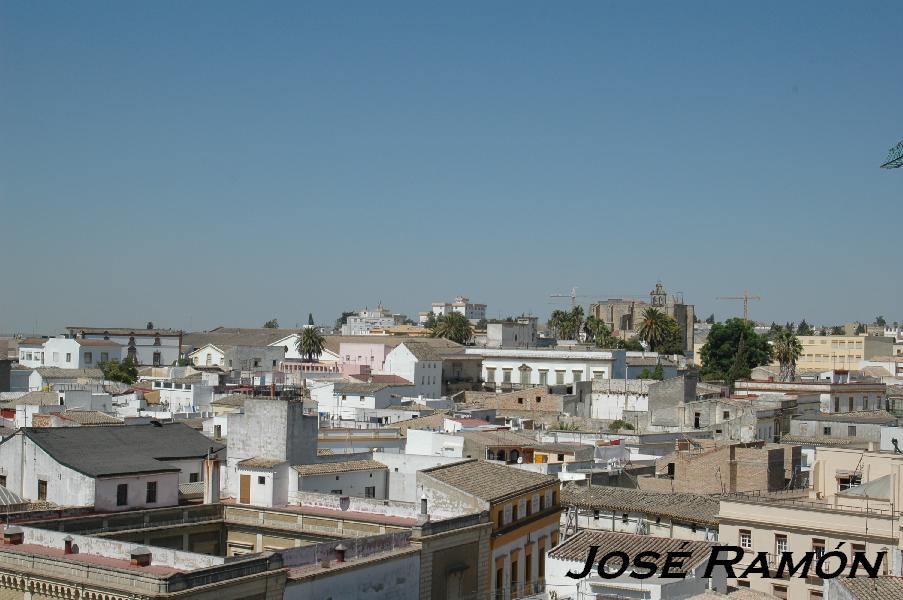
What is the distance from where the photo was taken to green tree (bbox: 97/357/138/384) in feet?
316

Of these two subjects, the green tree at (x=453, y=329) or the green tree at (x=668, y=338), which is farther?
the green tree at (x=453, y=329)

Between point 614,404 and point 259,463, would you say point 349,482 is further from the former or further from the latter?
point 614,404

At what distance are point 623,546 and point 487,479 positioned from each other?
6.97m

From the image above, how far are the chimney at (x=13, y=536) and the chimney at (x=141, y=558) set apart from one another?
3.17 meters

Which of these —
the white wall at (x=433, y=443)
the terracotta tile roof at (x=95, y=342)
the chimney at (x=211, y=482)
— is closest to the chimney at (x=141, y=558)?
the chimney at (x=211, y=482)

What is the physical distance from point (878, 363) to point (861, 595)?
105m

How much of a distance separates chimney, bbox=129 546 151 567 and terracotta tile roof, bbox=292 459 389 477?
932 cm

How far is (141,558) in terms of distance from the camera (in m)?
25.8

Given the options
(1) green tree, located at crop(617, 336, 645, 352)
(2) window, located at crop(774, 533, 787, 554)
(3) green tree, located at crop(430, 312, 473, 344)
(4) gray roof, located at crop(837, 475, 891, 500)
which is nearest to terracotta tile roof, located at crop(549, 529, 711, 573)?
(2) window, located at crop(774, 533, 787, 554)

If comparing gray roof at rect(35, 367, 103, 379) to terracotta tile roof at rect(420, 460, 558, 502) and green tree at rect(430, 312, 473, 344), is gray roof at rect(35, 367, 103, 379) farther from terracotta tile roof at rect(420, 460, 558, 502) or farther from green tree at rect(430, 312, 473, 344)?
terracotta tile roof at rect(420, 460, 558, 502)

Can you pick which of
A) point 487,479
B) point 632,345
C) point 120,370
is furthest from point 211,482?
point 632,345

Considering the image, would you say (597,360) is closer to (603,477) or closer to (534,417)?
(534,417)

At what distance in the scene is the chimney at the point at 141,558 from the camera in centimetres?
2580

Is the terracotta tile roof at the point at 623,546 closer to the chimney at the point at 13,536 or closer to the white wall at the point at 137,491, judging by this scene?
the chimney at the point at 13,536
